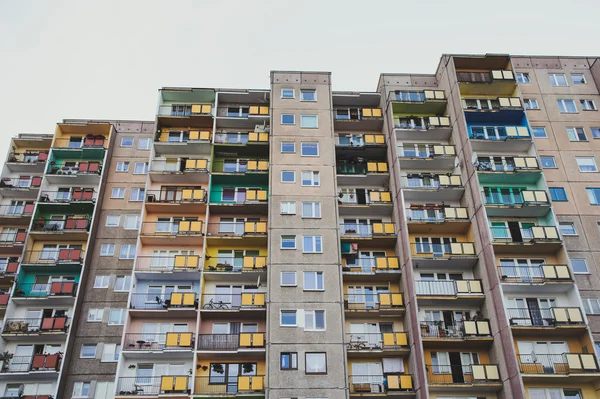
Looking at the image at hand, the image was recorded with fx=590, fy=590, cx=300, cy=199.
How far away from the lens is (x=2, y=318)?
41.1 metres

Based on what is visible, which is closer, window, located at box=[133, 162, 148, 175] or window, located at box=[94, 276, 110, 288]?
window, located at box=[94, 276, 110, 288]

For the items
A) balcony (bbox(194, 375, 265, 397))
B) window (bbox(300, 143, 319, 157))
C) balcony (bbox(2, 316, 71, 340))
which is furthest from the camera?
window (bbox(300, 143, 319, 157))

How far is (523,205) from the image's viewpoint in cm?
3991

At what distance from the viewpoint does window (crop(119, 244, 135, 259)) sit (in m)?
43.3

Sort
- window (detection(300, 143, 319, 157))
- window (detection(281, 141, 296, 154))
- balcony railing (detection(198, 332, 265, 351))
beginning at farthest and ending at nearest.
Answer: window (detection(281, 141, 296, 154)) → window (detection(300, 143, 319, 157)) → balcony railing (detection(198, 332, 265, 351))

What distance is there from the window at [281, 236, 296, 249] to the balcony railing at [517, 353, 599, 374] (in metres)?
15.6

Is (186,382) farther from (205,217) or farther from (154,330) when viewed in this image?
(205,217)

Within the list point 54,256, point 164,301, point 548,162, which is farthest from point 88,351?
point 548,162

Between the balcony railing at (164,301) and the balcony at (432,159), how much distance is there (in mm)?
18097

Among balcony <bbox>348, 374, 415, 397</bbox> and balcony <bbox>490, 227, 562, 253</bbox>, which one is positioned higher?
balcony <bbox>490, 227, 562, 253</bbox>

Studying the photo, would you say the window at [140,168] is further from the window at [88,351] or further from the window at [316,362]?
the window at [316,362]

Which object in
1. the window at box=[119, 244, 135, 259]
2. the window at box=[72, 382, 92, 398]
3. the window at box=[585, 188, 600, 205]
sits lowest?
the window at box=[72, 382, 92, 398]

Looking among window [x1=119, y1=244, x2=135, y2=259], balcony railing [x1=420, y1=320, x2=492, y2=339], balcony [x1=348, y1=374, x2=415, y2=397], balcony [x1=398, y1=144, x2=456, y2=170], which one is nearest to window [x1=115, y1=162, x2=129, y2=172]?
window [x1=119, y1=244, x2=135, y2=259]

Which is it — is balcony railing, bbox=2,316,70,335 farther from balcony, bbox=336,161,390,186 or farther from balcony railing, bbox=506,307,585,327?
balcony railing, bbox=506,307,585,327
